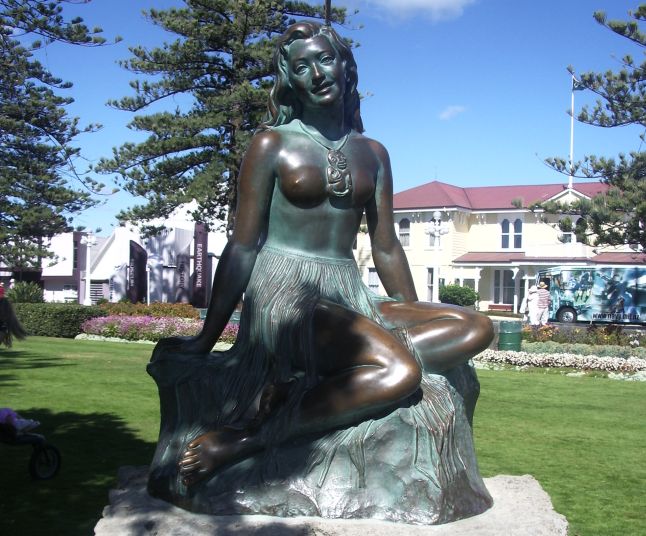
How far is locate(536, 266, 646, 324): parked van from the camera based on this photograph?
29891mm

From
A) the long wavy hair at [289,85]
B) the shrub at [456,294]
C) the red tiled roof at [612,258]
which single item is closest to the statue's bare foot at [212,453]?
the long wavy hair at [289,85]

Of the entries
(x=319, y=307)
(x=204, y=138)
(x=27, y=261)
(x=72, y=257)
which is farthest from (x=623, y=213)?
(x=72, y=257)

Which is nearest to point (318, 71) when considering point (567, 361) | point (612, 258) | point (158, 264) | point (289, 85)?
point (289, 85)

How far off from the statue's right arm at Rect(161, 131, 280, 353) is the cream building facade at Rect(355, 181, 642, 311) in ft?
113

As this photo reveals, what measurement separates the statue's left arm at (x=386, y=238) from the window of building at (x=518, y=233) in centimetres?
3825

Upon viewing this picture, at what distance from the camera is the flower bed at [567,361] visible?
15312mm

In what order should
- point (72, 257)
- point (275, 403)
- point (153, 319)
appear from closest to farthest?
point (275, 403) < point (153, 319) < point (72, 257)

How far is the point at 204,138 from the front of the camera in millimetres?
22812

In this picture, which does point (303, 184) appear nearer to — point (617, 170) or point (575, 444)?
point (575, 444)

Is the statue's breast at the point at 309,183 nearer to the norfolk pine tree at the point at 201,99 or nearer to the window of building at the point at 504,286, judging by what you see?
the norfolk pine tree at the point at 201,99

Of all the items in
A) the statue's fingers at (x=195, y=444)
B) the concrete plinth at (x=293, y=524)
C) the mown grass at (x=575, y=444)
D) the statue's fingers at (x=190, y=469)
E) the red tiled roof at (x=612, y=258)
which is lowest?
the mown grass at (x=575, y=444)

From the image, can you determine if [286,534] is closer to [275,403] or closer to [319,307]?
[275,403]

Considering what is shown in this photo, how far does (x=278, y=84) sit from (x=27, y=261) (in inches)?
874

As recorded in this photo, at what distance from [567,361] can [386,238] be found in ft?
42.4
